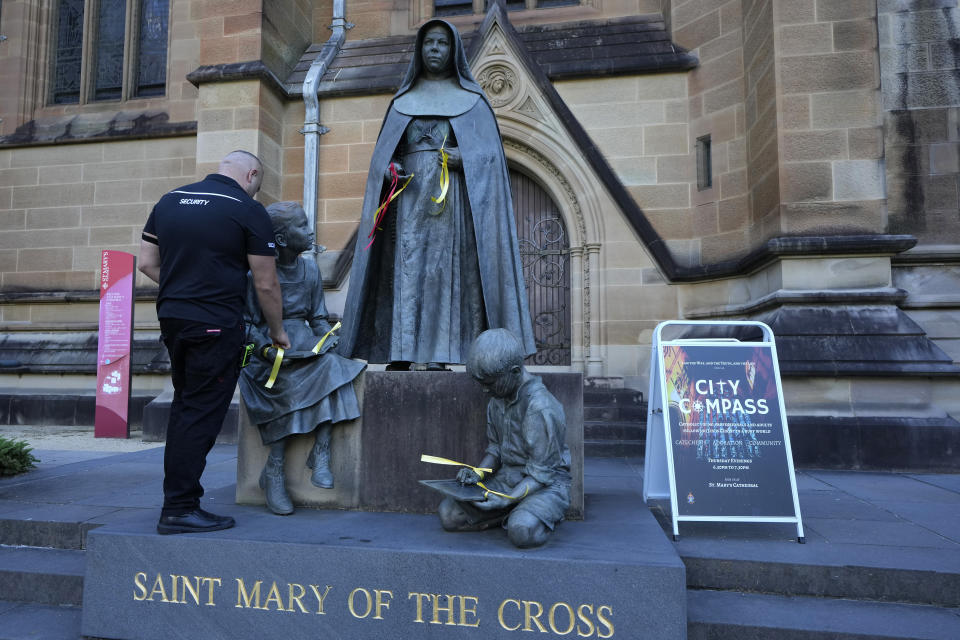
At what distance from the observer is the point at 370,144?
8414 millimetres

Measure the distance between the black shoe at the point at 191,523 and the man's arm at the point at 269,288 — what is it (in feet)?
2.85

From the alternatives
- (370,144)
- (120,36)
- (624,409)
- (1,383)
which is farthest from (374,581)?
(120,36)

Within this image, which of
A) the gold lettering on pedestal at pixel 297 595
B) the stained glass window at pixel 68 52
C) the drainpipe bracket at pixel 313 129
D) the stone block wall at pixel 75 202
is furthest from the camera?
the stained glass window at pixel 68 52

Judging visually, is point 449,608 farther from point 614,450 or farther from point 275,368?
point 614,450

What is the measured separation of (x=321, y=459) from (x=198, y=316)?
3.26 feet

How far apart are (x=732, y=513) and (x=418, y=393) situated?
177cm

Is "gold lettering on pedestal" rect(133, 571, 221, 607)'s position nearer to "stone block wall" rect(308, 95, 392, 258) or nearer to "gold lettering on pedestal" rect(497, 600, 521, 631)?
"gold lettering on pedestal" rect(497, 600, 521, 631)

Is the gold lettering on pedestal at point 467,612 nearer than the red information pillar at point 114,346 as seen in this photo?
Yes

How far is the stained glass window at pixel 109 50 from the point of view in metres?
10.2

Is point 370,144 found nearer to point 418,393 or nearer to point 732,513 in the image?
point 418,393

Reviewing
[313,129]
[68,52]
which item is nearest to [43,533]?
[313,129]

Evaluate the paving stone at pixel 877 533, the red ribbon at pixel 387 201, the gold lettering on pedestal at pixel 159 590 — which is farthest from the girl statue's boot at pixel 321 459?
the paving stone at pixel 877 533

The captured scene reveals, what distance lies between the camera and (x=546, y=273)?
26.8ft

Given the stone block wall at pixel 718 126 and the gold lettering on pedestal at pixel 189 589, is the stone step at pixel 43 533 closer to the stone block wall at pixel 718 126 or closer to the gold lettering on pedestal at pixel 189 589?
the gold lettering on pedestal at pixel 189 589
